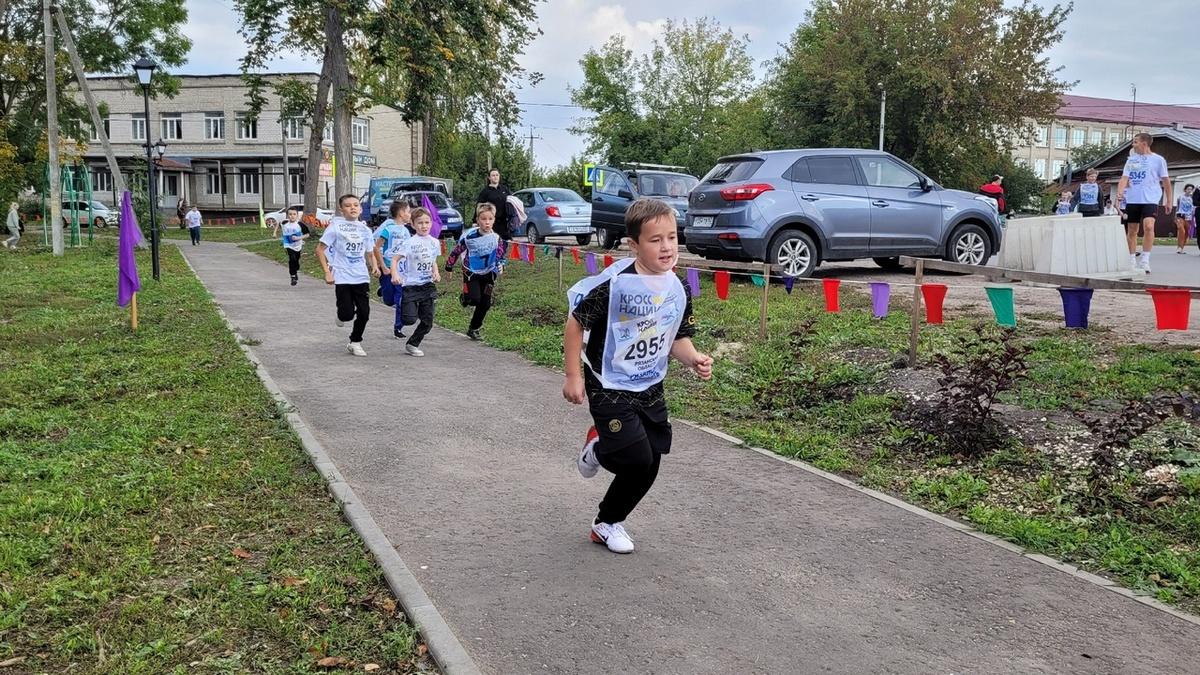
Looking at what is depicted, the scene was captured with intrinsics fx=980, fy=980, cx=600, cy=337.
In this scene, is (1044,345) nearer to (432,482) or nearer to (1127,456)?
(1127,456)

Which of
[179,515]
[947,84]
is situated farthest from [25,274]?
[947,84]

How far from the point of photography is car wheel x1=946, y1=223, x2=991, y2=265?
43.9 ft

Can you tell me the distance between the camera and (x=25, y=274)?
65.3 ft

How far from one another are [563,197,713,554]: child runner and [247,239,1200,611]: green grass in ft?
6.19

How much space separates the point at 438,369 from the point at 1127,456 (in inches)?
243

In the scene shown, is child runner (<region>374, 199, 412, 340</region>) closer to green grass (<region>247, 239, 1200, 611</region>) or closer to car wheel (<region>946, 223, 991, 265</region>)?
green grass (<region>247, 239, 1200, 611</region>)

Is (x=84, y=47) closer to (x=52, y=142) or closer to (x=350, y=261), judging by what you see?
(x=52, y=142)

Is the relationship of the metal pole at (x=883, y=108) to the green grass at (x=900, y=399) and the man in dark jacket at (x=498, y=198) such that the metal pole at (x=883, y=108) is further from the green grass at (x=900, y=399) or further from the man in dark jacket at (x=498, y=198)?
the green grass at (x=900, y=399)

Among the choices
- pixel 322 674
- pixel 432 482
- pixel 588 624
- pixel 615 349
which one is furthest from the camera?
pixel 432 482

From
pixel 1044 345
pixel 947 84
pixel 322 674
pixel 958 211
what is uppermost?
pixel 947 84

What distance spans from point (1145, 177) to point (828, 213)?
4.13m

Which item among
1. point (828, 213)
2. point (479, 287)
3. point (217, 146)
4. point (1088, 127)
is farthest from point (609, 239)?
point (1088, 127)

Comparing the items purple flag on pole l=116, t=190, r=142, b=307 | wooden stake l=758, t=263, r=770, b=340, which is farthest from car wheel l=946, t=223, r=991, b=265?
purple flag on pole l=116, t=190, r=142, b=307

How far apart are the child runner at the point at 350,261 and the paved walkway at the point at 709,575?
3.45 meters
